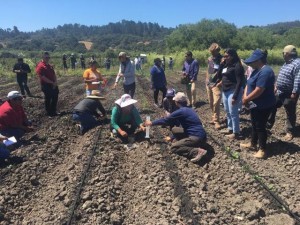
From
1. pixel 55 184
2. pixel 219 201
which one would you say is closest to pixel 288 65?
pixel 219 201

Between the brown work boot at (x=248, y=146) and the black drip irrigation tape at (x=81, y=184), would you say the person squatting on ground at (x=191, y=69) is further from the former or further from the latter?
the brown work boot at (x=248, y=146)

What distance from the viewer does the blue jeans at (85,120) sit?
347 inches

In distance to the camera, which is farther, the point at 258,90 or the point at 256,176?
the point at 258,90

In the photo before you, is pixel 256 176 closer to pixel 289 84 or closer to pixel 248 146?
pixel 248 146

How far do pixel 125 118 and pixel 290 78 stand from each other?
127 inches

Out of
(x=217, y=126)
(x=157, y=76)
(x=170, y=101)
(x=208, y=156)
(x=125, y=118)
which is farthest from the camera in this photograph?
(x=157, y=76)

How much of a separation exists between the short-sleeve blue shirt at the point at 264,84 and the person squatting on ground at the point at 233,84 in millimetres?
695

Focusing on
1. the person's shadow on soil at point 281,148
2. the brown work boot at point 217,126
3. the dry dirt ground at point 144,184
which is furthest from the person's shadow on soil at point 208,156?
the brown work boot at point 217,126

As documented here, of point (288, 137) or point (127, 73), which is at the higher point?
point (127, 73)

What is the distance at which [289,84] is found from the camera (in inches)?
285

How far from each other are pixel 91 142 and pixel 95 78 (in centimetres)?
258

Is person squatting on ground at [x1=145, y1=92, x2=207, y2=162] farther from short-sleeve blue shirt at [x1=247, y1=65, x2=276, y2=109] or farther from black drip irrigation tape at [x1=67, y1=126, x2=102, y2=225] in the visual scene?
black drip irrigation tape at [x1=67, y1=126, x2=102, y2=225]

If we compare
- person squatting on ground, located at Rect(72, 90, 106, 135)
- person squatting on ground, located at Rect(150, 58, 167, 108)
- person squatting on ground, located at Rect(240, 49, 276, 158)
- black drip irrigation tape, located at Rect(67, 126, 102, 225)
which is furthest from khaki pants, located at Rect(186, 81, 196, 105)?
person squatting on ground, located at Rect(240, 49, 276, 158)

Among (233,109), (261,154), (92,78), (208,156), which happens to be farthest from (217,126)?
(92,78)
